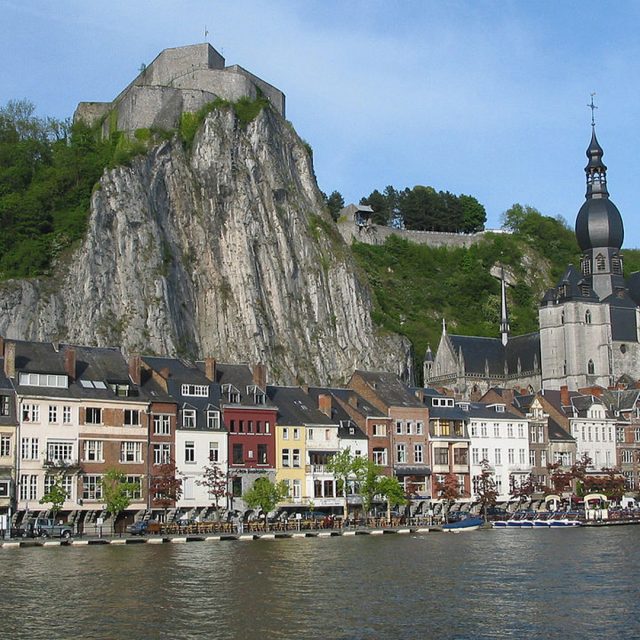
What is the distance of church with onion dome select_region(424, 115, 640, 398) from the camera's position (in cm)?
13675

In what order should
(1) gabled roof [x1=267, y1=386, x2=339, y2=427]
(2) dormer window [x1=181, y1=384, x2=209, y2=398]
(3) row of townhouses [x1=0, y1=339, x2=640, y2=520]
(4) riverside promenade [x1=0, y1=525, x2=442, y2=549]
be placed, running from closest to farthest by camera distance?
(4) riverside promenade [x1=0, y1=525, x2=442, y2=549] → (3) row of townhouses [x1=0, y1=339, x2=640, y2=520] → (2) dormer window [x1=181, y1=384, x2=209, y2=398] → (1) gabled roof [x1=267, y1=386, x2=339, y2=427]

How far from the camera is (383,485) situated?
79500mm

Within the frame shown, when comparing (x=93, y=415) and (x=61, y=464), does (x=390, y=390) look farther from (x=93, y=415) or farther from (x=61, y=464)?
(x=61, y=464)

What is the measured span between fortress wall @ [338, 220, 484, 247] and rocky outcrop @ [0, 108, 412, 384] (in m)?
35.3

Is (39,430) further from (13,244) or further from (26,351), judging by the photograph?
(13,244)

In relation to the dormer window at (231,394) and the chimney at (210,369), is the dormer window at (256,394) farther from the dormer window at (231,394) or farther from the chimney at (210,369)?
the chimney at (210,369)

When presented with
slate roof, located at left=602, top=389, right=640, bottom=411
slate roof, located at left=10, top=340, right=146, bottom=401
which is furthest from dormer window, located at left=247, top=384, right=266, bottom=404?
slate roof, located at left=602, top=389, right=640, bottom=411

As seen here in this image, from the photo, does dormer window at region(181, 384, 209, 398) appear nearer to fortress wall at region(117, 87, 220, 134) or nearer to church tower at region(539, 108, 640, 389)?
fortress wall at region(117, 87, 220, 134)

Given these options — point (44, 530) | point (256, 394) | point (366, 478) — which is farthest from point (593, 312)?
point (44, 530)

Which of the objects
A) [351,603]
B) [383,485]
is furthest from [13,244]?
[351,603]

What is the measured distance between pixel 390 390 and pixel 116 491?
2794 cm

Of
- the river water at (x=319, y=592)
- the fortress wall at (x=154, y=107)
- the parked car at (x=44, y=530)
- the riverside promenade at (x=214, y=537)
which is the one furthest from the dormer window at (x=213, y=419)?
the fortress wall at (x=154, y=107)

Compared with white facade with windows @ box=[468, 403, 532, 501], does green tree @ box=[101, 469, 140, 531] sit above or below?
below

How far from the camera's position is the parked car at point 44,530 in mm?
63312
